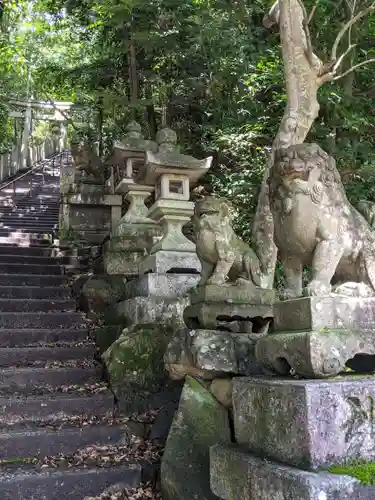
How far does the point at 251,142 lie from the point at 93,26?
578cm

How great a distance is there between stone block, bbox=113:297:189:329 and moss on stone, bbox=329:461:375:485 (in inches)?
104

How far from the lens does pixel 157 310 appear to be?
185 inches

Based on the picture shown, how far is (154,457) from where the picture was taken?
3.44 meters

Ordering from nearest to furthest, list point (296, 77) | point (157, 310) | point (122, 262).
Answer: point (157, 310) → point (296, 77) → point (122, 262)

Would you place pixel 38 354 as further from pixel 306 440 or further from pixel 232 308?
pixel 306 440

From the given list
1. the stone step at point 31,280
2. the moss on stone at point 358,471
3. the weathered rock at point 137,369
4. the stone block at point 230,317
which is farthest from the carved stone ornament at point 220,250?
the stone step at point 31,280

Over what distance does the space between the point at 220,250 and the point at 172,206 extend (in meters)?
1.63

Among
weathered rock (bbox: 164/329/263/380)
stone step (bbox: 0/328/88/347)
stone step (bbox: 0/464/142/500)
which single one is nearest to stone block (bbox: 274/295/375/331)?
weathered rock (bbox: 164/329/263/380)

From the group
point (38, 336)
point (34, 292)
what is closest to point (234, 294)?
point (38, 336)

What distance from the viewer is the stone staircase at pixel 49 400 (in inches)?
124

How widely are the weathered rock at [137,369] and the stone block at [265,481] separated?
147cm

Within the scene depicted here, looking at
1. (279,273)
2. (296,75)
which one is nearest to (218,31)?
(296,75)

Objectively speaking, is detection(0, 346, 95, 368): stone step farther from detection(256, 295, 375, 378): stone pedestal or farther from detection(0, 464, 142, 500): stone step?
detection(256, 295, 375, 378): stone pedestal

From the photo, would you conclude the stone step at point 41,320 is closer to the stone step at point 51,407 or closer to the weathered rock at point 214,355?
the stone step at point 51,407
